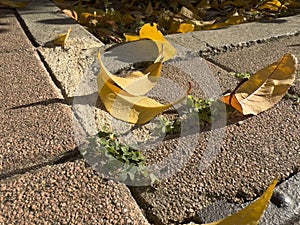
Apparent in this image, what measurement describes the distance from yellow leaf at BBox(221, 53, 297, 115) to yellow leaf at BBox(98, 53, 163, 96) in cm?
23

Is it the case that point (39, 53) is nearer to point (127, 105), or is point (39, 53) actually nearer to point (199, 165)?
point (127, 105)

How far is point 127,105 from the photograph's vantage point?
117 centimetres

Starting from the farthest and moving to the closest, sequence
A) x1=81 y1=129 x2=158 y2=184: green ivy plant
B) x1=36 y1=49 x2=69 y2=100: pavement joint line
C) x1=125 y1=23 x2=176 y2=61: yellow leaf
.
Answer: x1=125 y1=23 x2=176 y2=61: yellow leaf → x1=36 y1=49 x2=69 y2=100: pavement joint line → x1=81 y1=129 x2=158 y2=184: green ivy plant

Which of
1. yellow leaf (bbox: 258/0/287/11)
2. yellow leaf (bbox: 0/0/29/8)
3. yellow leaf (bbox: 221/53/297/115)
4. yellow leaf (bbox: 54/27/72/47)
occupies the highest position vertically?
yellow leaf (bbox: 221/53/297/115)

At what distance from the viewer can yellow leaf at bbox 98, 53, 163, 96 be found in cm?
120

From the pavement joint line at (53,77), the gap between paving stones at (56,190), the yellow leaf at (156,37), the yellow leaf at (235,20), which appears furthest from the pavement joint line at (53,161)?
the yellow leaf at (235,20)

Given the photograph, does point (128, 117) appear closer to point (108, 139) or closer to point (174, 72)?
point (108, 139)

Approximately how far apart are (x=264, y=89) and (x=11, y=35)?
113 cm

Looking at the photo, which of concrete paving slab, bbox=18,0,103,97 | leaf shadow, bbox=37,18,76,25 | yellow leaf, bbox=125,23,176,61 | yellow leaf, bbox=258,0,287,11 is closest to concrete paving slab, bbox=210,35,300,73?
yellow leaf, bbox=125,23,176,61

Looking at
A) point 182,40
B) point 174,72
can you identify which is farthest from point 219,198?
point 182,40

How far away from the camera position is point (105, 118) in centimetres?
119

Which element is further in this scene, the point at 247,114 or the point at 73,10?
the point at 73,10

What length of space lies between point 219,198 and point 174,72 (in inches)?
26.2

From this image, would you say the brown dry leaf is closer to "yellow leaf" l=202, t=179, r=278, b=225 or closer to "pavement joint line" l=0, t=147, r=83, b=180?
"pavement joint line" l=0, t=147, r=83, b=180
